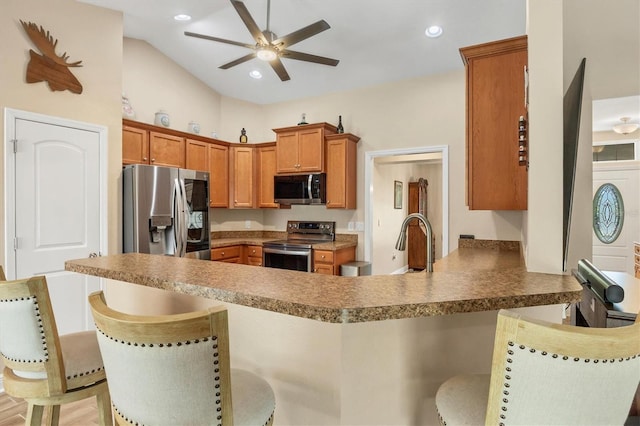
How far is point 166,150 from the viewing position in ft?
13.6

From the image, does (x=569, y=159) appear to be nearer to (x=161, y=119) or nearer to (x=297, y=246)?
(x=297, y=246)

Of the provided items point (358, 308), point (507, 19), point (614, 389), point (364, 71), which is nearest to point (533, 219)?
point (614, 389)

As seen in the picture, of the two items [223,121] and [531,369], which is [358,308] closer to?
[531,369]

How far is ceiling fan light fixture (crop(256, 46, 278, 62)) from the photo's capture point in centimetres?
302

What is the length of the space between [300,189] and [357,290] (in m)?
3.62

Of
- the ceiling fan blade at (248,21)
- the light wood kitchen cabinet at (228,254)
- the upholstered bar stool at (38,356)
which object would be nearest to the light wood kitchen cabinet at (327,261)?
the light wood kitchen cabinet at (228,254)

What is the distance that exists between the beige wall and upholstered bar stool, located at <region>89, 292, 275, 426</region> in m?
2.55

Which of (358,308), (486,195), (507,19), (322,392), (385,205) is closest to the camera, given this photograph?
(358,308)

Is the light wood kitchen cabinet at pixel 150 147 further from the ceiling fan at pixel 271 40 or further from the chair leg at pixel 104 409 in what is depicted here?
the chair leg at pixel 104 409

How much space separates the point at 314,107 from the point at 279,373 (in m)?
4.27

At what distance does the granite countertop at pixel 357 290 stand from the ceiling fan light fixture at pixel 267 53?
7.17 feet

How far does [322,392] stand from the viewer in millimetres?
1148

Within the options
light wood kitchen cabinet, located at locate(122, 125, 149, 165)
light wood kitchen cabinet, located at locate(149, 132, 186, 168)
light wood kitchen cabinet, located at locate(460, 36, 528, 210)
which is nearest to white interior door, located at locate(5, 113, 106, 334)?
light wood kitchen cabinet, located at locate(122, 125, 149, 165)

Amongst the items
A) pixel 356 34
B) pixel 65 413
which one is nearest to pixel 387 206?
pixel 356 34
